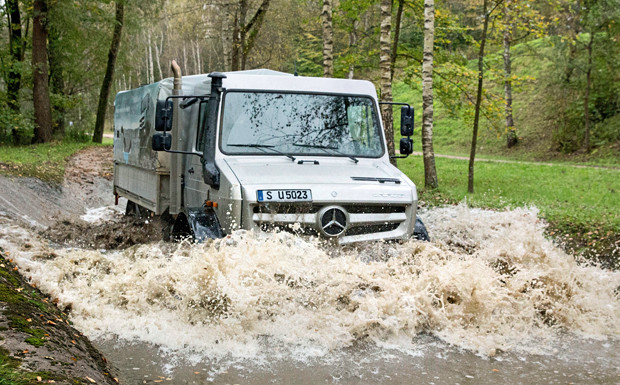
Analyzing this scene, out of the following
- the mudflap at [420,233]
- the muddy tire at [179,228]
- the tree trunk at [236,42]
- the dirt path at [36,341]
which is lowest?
the dirt path at [36,341]

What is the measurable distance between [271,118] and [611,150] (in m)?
26.0

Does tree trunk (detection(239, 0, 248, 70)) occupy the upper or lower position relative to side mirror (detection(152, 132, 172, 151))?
upper

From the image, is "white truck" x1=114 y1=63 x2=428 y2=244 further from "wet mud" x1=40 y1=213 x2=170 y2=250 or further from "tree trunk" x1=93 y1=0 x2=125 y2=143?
"tree trunk" x1=93 y1=0 x2=125 y2=143

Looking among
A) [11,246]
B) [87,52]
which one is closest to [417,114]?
[87,52]

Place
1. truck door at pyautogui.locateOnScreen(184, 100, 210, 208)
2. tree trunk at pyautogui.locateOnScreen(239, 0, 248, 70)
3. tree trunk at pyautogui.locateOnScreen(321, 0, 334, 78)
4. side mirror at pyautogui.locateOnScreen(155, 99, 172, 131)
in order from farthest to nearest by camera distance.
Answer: tree trunk at pyautogui.locateOnScreen(239, 0, 248, 70) < tree trunk at pyautogui.locateOnScreen(321, 0, 334, 78) < truck door at pyautogui.locateOnScreen(184, 100, 210, 208) < side mirror at pyautogui.locateOnScreen(155, 99, 172, 131)

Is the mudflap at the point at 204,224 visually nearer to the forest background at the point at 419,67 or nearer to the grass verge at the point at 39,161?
the forest background at the point at 419,67

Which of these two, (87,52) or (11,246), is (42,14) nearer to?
(87,52)

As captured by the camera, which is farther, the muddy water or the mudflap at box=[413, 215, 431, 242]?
the mudflap at box=[413, 215, 431, 242]

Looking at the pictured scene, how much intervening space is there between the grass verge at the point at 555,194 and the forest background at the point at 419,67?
9cm

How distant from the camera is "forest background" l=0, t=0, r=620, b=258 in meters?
18.7

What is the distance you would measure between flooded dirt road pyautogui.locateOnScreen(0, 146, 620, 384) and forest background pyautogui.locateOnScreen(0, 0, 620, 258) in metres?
7.03

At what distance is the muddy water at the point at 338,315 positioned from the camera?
5.66m

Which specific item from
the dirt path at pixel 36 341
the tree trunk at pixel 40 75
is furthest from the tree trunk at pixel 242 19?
the dirt path at pixel 36 341

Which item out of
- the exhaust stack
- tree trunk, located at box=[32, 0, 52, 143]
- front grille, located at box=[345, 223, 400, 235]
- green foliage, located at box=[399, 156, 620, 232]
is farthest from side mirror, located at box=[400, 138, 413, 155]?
tree trunk, located at box=[32, 0, 52, 143]
